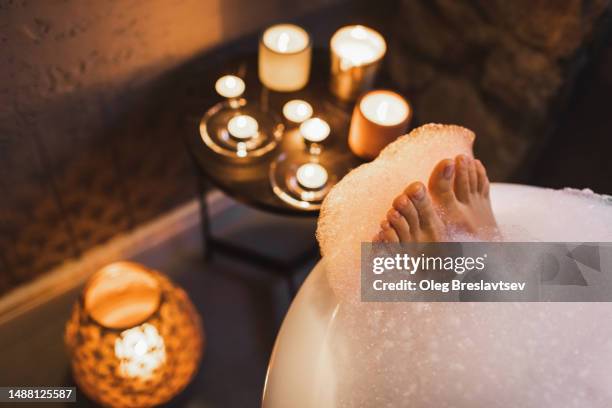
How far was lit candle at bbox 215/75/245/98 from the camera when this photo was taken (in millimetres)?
1061

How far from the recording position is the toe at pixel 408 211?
0.86 metres

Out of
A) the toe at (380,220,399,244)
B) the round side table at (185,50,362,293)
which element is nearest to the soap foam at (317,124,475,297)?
the toe at (380,220,399,244)

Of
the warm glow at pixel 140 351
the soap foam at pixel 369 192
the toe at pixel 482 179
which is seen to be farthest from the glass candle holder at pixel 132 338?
the toe at pixel 482 179

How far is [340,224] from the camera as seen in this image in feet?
2.77

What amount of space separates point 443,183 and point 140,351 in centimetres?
56

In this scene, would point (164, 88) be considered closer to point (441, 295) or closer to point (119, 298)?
point (119, 298)

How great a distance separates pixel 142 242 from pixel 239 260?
242 mm

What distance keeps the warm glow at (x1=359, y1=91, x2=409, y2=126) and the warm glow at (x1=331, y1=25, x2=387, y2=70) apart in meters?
0.12

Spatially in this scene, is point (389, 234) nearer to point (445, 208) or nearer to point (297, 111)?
point (445, 208)

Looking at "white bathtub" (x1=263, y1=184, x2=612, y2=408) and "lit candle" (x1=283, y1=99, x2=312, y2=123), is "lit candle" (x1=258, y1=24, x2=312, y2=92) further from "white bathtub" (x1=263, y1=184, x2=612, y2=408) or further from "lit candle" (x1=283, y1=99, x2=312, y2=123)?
"white bathtub" (x1=263, y1=184, x2=612, y2=408)

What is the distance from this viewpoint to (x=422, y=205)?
2.85ft

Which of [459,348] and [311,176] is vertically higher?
[311,176]

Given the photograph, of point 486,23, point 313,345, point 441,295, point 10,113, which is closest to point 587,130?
point 486,23

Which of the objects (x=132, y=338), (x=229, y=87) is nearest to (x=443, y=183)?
(x=229, y=87)
